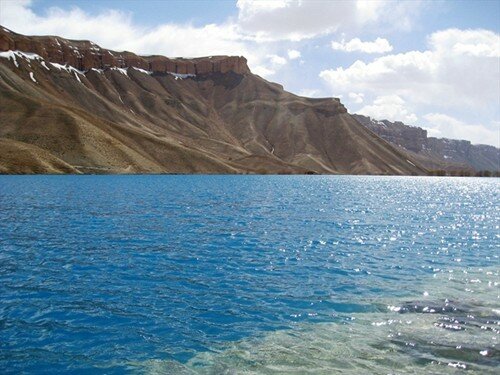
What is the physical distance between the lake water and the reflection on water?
0.06 meters

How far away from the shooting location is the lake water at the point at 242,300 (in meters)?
14.0

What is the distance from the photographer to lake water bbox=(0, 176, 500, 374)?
1400 cm

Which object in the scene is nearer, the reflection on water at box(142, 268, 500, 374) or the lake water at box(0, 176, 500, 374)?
the reflection on water at box(142, 268, 500, 374)

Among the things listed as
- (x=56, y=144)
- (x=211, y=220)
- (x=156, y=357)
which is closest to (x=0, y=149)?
(x=56, y=144)

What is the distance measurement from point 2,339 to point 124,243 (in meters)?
18.3

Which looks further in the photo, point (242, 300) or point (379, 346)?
point (242, 300)

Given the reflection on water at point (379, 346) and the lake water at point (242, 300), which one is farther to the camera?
the lake water at point (242, 300)

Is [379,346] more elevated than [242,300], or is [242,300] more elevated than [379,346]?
[379,346]

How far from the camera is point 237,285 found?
22188mm

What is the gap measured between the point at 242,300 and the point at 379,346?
6.54 metres

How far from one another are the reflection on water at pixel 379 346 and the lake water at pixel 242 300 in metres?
0.06

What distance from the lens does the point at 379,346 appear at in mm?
15109

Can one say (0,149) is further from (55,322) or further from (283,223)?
(55,322)

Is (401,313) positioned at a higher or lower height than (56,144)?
lower
